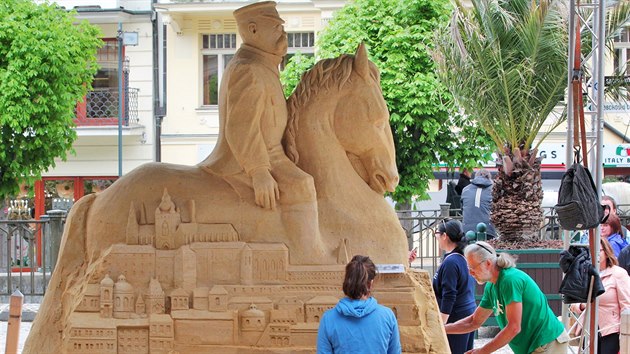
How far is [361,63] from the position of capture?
21.2 ft

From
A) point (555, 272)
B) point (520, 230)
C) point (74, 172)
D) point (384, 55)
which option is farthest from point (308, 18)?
point (555, 272)

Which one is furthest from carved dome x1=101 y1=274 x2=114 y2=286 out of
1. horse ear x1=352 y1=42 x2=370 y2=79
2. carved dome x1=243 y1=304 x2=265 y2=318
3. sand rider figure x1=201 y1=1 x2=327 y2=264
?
horse ear x1=352 y1=42 x2=370 y2=79

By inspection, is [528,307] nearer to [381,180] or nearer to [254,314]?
[381,180]

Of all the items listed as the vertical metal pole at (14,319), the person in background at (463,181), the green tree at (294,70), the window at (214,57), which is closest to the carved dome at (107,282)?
the vertical metal pole at (14,319)

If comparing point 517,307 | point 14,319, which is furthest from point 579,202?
point 14,319

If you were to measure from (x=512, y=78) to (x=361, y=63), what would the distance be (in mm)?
6091

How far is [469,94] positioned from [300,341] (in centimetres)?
705

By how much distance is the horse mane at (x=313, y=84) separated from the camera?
6477 mm

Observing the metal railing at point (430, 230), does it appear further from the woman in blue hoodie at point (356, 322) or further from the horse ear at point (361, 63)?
the woman in blue hoodie at point (356, 322)

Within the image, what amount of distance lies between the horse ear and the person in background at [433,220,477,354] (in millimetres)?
1411

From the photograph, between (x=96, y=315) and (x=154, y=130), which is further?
(x=154, y=130)

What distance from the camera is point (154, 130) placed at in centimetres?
1800

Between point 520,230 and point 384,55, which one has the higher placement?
point 384,55

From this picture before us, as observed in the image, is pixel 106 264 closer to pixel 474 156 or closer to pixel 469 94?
pixel 469 94
